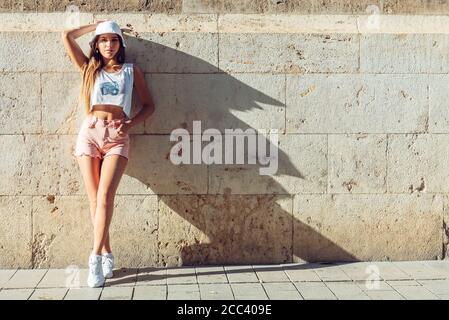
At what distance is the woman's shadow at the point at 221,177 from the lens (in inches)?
220

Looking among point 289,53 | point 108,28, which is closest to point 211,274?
point 289,53

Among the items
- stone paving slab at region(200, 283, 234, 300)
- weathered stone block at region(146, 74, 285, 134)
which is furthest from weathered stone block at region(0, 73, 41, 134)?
stone paving slab at region(200, 283, 234, 300)

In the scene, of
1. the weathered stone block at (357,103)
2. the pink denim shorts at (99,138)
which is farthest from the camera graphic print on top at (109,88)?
the weathered stone block at (357,103)

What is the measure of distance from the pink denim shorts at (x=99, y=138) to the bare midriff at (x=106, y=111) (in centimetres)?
4

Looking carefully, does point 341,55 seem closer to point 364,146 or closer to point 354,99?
point 354,99

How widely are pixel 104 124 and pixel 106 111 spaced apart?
120 mm

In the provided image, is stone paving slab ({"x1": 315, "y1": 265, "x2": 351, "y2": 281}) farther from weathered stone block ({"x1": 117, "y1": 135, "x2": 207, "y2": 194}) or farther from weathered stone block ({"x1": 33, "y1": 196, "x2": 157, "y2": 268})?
weathered stone block ({"x1": 33, "y1": 196, "x2": 157, "y2": 268})

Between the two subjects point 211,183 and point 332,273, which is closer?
point 332,273

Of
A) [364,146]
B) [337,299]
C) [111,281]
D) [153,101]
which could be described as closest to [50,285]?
[111,281]

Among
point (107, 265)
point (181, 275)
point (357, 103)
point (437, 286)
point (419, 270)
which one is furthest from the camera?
point (357, 103)

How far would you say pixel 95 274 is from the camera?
506cm

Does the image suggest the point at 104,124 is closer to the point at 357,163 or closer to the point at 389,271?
the point at 357,163

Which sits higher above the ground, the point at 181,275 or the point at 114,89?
the point at 114,89

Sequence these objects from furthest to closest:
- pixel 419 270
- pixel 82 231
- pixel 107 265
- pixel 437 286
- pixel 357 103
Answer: pixel 357 103 → pixel 82 231 → pixel 419 270 → pixel 107 265 → pixel 437 286
